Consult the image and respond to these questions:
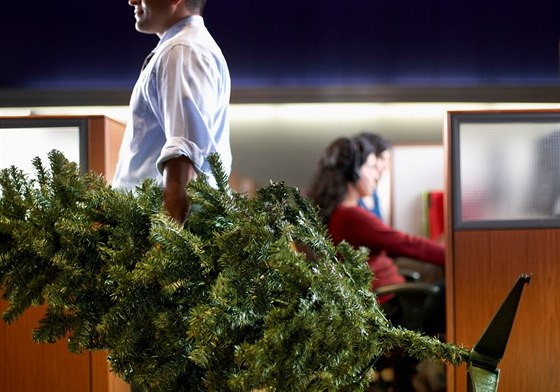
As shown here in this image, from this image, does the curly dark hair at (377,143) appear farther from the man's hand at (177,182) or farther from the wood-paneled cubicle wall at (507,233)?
the man's hand at (177,182)

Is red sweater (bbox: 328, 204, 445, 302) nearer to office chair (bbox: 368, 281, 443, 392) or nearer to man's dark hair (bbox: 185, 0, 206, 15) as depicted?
Result: office chair (bbox: 368, 281, 443, 392)

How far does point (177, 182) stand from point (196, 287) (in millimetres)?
756

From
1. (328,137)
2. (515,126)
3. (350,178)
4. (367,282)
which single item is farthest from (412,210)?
(367,282)

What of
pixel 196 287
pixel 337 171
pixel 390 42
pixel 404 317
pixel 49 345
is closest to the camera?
pixel 196 287

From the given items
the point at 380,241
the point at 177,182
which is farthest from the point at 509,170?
the point at 177,182

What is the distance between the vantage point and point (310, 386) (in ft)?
2.77

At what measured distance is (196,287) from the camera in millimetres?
914

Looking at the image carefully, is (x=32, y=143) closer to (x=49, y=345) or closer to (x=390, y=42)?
(x=49, y=345)

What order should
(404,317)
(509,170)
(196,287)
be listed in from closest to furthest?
(196,287) → (509,170) → (404,317)

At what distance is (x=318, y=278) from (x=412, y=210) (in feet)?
13.0

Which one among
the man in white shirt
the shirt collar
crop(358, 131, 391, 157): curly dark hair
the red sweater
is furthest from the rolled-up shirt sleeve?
crop(358, 131, 391, 157): curly dark hair

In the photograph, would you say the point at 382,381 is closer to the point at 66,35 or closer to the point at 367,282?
the point at 66,35

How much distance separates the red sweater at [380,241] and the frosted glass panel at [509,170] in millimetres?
485

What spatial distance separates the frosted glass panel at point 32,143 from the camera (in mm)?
2574
